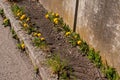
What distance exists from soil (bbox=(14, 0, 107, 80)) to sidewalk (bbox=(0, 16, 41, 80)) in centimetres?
53

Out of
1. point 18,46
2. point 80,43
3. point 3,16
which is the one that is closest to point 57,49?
point 80,43

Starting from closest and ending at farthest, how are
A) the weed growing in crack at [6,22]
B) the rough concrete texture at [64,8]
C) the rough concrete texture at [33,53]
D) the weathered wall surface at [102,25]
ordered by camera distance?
the weathered wall surface at [102,25]
the rough concrete texture at [33,53]
the rough concrete texture at [64,8]
the weed growing in crack at [6,22]

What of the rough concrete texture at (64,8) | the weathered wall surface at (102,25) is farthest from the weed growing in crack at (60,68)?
the rough concrete texture at (64,8)

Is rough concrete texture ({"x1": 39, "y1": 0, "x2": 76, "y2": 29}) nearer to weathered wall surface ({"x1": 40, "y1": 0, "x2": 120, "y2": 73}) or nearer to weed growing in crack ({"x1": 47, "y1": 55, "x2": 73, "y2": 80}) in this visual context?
weathered wall surface ({"x1": 40, "y1": 0, "x2": 120, "y2": 73})

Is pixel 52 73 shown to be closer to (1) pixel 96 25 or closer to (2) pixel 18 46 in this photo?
(1) pixel 96 25

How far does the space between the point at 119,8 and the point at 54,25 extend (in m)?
2.34

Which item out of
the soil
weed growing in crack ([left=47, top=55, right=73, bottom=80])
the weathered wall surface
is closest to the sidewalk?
weed growing in crack ([left=47, top=55, right=73, bottom=80])

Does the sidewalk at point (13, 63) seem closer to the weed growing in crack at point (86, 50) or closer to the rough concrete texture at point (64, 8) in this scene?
the weed growing in crack at point (86, 50)

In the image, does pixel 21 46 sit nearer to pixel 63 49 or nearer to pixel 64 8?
pixel 63 49

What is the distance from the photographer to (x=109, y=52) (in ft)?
15.0

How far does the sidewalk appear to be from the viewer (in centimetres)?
484

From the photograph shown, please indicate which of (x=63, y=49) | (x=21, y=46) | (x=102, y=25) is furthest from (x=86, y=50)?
(x=21, y=46)

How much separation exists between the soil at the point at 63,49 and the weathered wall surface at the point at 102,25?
268mm

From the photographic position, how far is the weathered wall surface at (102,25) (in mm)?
4371
